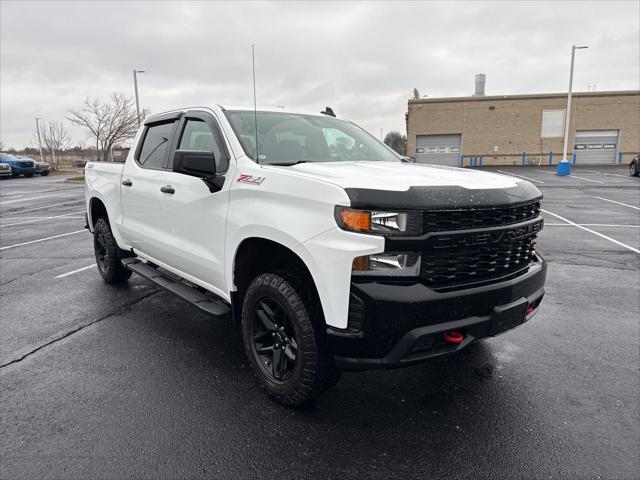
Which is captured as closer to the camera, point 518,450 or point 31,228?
point 518,450

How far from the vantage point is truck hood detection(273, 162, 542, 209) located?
7.84ft

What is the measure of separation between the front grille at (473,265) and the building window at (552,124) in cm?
4431

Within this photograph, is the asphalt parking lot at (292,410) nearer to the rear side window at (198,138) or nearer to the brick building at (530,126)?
the rear side window at (198,138)

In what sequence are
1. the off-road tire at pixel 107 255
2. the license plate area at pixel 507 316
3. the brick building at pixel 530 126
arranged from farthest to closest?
1. the brick building at pixel 530 126
2. the off-road tire at pixel 107 255
3. the license plate area at pixel 507 316

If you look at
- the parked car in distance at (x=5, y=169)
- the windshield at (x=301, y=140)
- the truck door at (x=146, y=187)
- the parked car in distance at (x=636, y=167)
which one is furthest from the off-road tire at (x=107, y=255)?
the parked car in distance at (x=5, y=169)

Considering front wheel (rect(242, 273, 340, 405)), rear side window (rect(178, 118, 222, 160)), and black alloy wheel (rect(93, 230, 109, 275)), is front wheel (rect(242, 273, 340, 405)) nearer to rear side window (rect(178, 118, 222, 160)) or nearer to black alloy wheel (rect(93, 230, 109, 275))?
rear side window (rect(178, 118, 222, 160))

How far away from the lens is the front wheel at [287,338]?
2.67m

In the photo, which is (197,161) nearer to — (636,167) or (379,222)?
(379,222)

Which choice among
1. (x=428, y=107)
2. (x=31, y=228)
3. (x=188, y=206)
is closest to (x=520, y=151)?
(x=428, y=107)

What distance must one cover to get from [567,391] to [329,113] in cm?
330

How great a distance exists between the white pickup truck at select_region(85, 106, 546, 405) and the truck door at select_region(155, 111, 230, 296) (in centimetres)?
2

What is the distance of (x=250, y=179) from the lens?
3.03 meters

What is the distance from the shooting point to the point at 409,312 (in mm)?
2365

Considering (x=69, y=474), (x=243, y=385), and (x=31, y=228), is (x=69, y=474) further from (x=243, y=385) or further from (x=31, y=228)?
(x=31, y=228)
